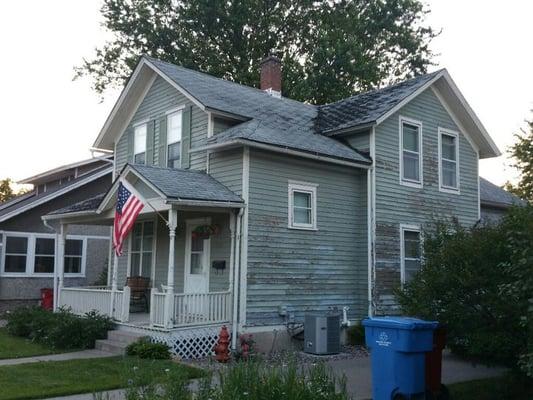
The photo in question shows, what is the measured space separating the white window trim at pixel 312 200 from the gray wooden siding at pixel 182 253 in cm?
153

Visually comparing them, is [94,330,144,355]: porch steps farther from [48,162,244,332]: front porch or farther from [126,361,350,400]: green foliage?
[126,361,350,400]: green foliage

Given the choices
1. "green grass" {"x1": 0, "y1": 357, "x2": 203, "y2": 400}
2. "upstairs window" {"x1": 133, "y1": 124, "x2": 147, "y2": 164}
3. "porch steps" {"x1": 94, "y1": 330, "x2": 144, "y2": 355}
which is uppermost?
"upstairs window" {"x1": 133, "y1": 124, "x2": 147, "y2": 164}

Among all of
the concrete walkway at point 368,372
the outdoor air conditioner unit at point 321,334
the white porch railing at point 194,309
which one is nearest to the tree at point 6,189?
the white porch railing at point 194,309

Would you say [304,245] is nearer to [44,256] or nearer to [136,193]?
[136,193]

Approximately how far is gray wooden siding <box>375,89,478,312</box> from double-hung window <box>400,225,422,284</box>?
0.61ft

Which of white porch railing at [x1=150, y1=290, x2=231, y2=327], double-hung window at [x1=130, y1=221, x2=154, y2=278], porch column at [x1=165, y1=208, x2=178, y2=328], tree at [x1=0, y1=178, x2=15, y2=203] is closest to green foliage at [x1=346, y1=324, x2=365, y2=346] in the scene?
white porch railing at [x1=150, y1=290, x2=231, y2=327]

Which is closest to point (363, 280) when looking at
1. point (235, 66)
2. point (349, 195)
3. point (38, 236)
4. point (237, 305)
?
point (349, 195)

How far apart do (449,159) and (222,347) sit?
982 cm

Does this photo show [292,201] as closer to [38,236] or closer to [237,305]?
[237,305]

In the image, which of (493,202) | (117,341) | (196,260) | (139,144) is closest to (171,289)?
(117,341)

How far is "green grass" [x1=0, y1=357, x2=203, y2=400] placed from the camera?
345 inches

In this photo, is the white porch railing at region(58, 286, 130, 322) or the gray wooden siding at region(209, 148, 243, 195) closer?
the gray wooden siding at region(209, 148, 243, 195)

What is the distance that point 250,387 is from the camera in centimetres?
584

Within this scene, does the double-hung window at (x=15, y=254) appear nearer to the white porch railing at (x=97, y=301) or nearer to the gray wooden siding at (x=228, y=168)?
the white porch railing at (x=97, y=301)
